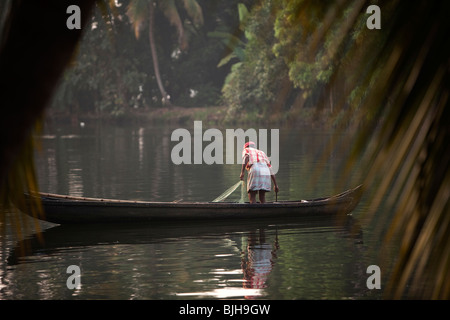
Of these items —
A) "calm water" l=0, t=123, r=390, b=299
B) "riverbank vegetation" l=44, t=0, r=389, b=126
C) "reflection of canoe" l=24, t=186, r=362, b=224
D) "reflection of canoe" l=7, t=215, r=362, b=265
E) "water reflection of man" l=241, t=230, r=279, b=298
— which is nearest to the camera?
"calm water" l=0, t=123, r=390, b=299

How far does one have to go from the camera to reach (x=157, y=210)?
16.0 metres

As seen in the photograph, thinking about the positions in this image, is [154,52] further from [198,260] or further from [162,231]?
[198,260]

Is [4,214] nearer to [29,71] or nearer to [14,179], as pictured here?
[14,179]

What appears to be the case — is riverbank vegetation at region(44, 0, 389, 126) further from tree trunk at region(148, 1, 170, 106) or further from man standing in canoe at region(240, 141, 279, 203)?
man standing in canoe at region(240, 141, 279, 203)

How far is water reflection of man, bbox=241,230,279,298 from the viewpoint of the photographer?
11.0 metres

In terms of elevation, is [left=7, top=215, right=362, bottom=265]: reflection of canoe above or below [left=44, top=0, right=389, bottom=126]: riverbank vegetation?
below

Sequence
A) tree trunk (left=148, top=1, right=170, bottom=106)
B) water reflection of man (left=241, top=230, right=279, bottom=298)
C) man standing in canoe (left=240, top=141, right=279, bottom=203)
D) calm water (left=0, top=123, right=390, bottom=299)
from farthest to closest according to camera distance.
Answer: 1. tree trunk (left=148, top=1, right=170, bottom=106)
2. man standing in canoe (left=240, top=141, right=279, bottom=203)
3. water reflection of man (left=241, top=230, right=279, bottom=298)
4. calm water (left=0, top=123, right=390, bottom=299)

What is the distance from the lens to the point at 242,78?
57875 millimetres

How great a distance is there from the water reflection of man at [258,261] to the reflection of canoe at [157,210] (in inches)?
35.0

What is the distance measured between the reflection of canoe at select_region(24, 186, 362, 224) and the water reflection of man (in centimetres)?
89

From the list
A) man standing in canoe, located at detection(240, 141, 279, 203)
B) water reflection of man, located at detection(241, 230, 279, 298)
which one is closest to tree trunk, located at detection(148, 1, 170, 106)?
man standing in canoe, located at detection(240, 141, 279, 203)

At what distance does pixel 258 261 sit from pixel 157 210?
3.93 m

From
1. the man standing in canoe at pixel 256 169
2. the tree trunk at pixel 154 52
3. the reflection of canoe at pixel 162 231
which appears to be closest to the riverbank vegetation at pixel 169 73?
the tree trunk at pixel 154 52

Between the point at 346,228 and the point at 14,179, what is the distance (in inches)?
579
